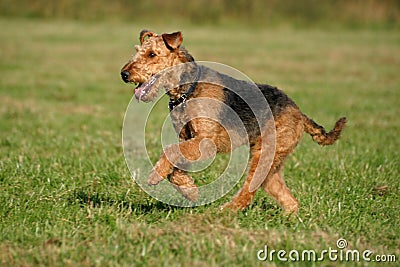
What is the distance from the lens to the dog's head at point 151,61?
598cm

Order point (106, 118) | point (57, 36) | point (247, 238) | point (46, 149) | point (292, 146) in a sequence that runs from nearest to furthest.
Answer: point (247, 238)
point (292, 146)
point (46, 149)
point (106, 118)
point (57, 36)

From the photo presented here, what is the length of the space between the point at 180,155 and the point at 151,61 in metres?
1.08

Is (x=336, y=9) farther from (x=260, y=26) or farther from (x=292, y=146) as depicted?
(x=292, y=146)

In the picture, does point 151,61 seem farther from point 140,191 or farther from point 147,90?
point 140,191

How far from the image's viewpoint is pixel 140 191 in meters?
6.35

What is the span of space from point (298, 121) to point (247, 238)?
180cm

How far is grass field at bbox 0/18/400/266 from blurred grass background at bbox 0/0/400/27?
676 inches

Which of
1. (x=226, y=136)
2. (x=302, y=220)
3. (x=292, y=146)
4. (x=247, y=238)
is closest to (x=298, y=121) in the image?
(x=292, y=146)

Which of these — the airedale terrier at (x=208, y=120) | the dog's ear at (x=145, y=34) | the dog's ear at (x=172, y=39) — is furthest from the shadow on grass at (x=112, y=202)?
the dog's ear at (x=145, y=34)

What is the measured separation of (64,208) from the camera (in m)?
5.56

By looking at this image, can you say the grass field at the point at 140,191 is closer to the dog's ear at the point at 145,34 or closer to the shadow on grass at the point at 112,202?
the shadow on grass at the point at 112,202

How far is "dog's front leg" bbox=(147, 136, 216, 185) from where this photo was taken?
18.3ft

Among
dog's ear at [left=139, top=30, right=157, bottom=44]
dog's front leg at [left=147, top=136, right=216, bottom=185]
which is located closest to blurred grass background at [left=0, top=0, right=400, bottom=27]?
dog's ear at [left=139, top=30, right=157, bottom=44]

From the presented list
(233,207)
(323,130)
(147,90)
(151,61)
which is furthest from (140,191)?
(323,130)
